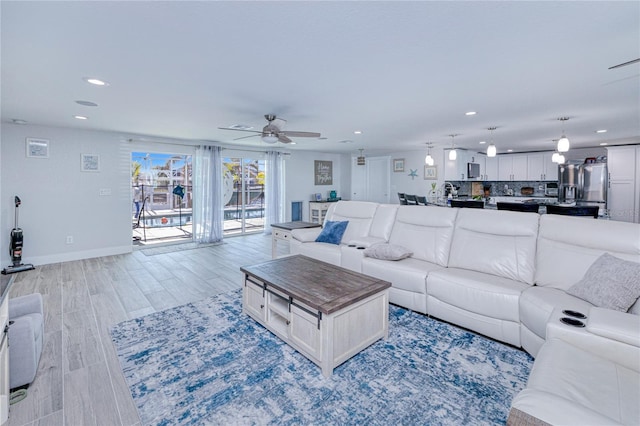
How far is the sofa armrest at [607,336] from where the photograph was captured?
57.7 inches

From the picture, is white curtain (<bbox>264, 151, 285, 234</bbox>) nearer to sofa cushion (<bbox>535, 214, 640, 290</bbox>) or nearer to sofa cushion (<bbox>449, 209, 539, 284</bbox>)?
sofa cushion (<bbox>449, 209, 539, 284</bbox>)

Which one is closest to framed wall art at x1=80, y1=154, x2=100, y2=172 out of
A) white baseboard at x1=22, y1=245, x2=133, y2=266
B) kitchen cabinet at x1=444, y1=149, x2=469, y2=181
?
white baseboard at x1=22, y1=245, x2=133, y2=266

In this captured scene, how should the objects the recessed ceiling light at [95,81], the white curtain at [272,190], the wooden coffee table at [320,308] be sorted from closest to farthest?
the wooden coffee table at [320,308] → the recessed ceiling light at [95,81] → the white curtain at [272,190]

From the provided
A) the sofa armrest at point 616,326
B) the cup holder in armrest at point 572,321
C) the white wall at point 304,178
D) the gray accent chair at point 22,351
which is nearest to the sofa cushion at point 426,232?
the cup holder in armrest at point 572,321

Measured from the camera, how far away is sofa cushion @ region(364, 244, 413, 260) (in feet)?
10.7

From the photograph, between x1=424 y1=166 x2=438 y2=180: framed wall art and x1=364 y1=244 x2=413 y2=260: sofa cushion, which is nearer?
x1=364 y1=244 x2=413 y2=260: sofa cushion

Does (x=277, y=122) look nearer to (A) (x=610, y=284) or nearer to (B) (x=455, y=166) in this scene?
(A) (x=610, y=284)

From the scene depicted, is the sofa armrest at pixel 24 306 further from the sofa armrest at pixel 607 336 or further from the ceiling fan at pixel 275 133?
the sofa armrest at pixel 607 336

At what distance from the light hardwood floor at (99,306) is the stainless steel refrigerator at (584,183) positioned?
295 inches

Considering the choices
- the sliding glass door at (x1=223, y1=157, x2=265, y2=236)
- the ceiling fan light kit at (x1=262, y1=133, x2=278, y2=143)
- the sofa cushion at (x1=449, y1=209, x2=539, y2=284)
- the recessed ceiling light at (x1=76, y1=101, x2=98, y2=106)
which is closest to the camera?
the sofa cushion at (x1=449, y1=209, x2=539, y2=284)

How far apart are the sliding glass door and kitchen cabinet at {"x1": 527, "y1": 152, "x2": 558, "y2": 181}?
305 inches

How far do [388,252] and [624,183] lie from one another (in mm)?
7539

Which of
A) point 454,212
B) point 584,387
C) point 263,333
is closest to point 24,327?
point 263,333

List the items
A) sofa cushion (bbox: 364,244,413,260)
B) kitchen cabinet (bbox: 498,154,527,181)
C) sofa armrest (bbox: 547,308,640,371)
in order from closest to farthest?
sofa armrest (bbox: 547,308,640,371) → sofa cushion (bbox: 364,244,413,260) → kitchen cabinet (bbox: 498,154,527,181)
